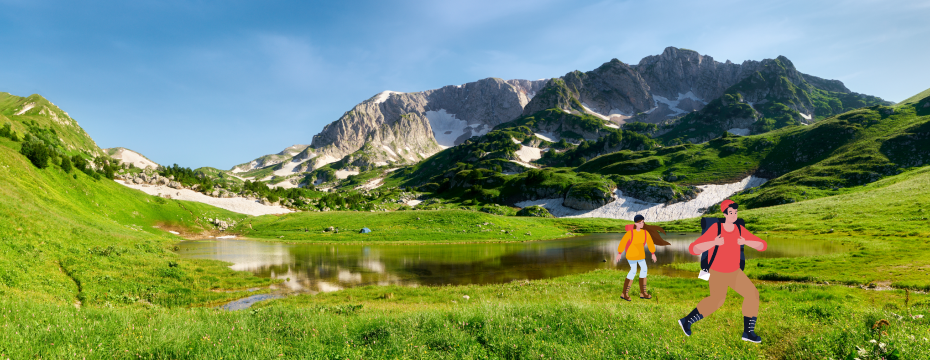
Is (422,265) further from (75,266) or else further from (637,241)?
(637,241)

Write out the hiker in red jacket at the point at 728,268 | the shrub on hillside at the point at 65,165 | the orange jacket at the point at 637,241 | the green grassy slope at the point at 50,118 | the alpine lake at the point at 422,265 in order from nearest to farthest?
the hiker in red jacket at the point at 728,268 → the orange jacket at the point at 637,241 → the alpine lake at the point at 422,265 → the shrub on hillside at the point at 65,165 → the green grassy slope at the point at 50,118

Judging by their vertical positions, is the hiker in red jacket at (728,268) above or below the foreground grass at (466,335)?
above

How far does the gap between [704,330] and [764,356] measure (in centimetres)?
125

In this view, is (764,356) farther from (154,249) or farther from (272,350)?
(154,249)

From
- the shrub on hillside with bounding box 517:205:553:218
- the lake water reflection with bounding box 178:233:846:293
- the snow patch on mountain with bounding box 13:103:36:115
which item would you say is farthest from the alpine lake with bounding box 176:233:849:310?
the snow patch on mountain with bounding box 13:103:36:115

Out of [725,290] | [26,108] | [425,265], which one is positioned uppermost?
[26,108]

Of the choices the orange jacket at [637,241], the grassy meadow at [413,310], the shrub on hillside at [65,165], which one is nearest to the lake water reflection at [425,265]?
the grassy meadow at [413,310]

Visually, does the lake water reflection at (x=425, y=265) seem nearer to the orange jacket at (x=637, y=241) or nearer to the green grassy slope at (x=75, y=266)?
the green grassy slope at (x=75, y=266)

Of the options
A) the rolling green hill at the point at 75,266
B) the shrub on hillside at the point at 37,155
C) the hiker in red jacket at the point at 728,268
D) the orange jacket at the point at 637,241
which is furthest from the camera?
the shrub on hillside at the point at 37,155

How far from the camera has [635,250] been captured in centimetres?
956

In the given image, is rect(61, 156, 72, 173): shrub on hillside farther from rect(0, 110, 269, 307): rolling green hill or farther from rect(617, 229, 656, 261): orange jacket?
rect(617, 229, 656, 261): orange jacket

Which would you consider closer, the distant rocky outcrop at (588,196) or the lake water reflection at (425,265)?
the lake water reflection at (425,265)

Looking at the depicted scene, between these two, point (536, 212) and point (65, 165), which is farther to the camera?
point (536, 212)

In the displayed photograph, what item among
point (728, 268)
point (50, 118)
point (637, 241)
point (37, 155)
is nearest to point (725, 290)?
point (728, 268)
